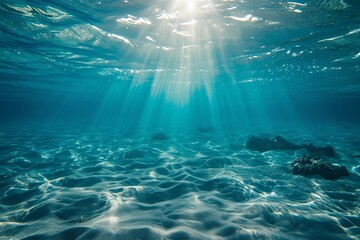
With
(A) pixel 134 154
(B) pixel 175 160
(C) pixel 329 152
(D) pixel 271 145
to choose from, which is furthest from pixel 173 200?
(C) pixel 329 152

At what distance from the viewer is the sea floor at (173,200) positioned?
169 inches

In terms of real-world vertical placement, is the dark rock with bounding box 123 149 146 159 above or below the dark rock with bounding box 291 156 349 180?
above

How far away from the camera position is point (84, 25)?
13.9 metres

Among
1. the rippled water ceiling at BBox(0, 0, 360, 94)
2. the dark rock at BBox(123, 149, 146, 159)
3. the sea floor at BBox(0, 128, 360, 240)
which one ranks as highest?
the rippled water ceiling at BBox(0, 0, 360, 94)

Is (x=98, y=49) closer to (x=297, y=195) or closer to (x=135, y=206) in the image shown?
(x=135, y=206)

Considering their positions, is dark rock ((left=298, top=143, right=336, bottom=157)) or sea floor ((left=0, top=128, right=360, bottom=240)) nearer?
sea floor ((left=0, top=128, right=360, bottom=240))

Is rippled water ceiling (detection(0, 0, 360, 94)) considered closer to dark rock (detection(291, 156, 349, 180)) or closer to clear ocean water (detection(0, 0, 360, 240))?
clear ocean water (detection(0, 0, 360, 240))

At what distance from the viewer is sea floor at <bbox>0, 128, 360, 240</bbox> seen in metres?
4.30

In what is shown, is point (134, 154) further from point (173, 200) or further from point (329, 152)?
point (329, 152)

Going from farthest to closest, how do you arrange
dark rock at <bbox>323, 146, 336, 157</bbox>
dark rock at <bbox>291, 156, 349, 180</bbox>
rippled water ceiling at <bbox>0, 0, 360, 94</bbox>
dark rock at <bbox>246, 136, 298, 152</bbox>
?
dark rock at <bbox>246, 136, 298, 152</bbox>, dark rock at <bbox>323, 146, 336, 157</bbox>, rippled water ceiling at <bbox>0, 0, 360, 94</bbox>, dark rock at <bbox>291, 156, 349, 180</bbox>

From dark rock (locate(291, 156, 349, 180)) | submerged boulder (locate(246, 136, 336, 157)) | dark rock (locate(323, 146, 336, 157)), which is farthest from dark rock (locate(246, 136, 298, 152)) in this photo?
dark rock (locate(291, 156, 349, 180))

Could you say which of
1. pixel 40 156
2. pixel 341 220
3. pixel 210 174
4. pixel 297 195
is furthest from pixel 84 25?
pixel 341 220

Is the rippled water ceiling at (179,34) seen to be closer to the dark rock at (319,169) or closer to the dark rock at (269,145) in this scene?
the dark rock at (269,145)

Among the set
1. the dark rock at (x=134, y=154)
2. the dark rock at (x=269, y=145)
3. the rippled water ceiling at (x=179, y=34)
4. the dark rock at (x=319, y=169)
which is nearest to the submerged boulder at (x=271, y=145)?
the dark rock at (x=269, y=145)
